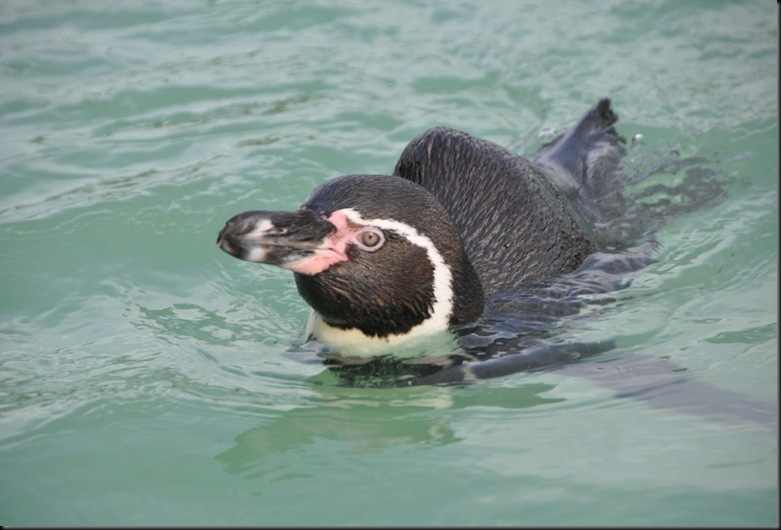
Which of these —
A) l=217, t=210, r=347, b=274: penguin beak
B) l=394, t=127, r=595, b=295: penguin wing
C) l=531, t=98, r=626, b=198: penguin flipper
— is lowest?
l=217, t=210, r=347, b=274: penguin beak

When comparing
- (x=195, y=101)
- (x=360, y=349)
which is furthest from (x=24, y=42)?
(x=360, y=349)

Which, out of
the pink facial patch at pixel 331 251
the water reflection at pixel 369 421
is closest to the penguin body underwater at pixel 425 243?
the pink facial patch at pixel 331 251

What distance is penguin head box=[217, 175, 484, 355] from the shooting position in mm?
4484

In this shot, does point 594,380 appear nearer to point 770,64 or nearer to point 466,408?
point 466,408

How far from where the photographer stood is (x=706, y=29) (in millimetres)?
9539

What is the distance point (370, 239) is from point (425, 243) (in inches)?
10.7

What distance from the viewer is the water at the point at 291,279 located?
12.5 ft

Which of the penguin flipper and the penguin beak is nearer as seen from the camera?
the penguin beak

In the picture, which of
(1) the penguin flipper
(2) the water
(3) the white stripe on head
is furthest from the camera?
(1) the penguin flipper

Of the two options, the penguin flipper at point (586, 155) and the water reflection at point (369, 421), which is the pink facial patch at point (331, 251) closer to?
the water reflection at point (369, 421)

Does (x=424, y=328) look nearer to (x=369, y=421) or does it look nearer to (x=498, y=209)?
(x=369, y=421)

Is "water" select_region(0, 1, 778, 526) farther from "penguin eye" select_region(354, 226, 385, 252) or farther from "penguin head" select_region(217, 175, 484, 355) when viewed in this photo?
"penguin eye" select_region(354, 226, 385, 252)

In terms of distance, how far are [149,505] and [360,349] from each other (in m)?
1.46

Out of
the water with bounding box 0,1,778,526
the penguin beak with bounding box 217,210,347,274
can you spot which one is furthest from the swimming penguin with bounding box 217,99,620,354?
the water with bounding box 0,1,778,526
